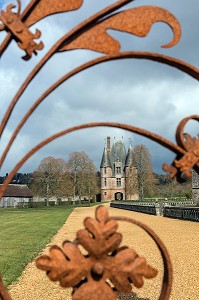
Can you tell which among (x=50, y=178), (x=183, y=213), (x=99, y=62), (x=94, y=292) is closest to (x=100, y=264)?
(x=94, y=292)

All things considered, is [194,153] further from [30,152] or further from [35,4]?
[35,4]

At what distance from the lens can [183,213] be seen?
23453 millimetres

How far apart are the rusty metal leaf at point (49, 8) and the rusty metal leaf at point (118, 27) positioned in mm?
130

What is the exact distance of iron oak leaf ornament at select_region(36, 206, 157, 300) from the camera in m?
1.36

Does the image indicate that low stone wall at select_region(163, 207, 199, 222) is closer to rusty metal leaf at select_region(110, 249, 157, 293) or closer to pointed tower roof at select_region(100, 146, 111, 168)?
rusty metal leaf at select_region(110, 249, 157, 293)

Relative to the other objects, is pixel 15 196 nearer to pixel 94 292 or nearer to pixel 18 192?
pixel 18 192

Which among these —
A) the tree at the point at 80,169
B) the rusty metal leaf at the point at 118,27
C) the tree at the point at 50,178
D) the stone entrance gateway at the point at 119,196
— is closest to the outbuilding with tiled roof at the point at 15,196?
the tree at the point at 50,178

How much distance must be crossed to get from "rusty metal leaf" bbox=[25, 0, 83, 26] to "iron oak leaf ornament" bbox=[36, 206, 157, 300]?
2.82 feet

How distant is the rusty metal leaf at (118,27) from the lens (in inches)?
60.4

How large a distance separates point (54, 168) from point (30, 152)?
182 ft

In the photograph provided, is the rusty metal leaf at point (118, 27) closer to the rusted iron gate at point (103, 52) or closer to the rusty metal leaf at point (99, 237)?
the rusted iron gate at point (103, 52)

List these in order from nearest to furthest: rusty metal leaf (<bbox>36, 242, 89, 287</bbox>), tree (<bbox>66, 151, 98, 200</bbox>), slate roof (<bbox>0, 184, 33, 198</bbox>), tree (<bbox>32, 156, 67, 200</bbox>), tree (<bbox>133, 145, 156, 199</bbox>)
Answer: rusty metal leaf (<bbox>36, 242, 89, 287</bbox>)
tree (<bbox>32, 156, 67, 200</bbox>)
tree (<bbox>133, 145, 156, 199</bbox>)
tree (<bbox>66, 151, 98, 200</bbox>)
slate roof (<bbox>0, 184, 33, 198</bbox>)

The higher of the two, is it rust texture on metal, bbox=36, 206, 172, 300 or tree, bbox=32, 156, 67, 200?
tree, bbox=32, 156, 67, 200

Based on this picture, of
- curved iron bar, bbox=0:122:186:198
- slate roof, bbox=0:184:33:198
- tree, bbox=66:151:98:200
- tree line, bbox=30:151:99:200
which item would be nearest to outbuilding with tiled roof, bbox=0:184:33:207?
slate roof, bbox=0:184:33:198
